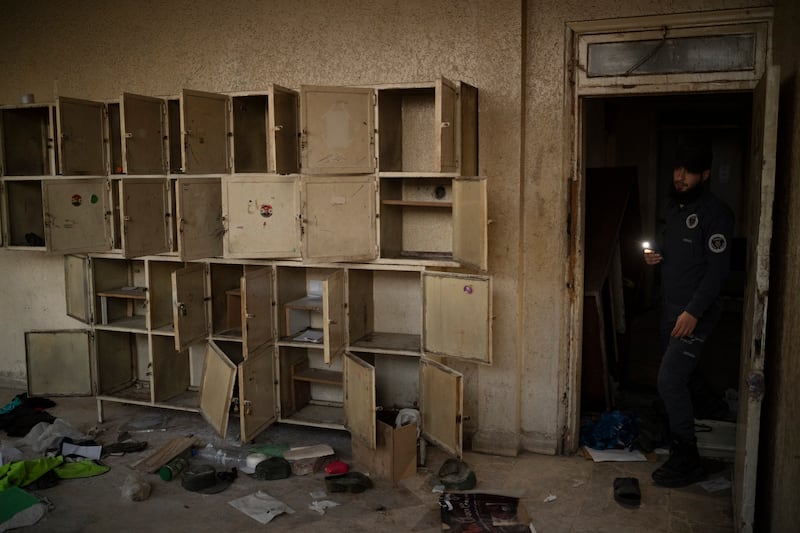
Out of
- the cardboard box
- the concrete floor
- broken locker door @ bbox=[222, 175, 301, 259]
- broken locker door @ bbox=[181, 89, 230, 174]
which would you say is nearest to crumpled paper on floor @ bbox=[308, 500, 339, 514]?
the concrete floor

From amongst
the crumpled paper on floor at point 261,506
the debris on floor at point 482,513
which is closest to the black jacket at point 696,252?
the debris on floor at point 482,513

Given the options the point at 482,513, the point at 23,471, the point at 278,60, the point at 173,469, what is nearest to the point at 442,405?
the point at 482,513

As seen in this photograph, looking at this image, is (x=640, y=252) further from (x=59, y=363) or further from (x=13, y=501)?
(x=13, y=501)

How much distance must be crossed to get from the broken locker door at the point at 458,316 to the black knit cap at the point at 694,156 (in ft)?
3.62

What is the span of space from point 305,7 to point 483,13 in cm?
111

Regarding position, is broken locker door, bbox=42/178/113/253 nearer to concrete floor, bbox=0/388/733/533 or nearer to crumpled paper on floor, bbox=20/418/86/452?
crumpled paper on floor, bbox=20/418/86/452

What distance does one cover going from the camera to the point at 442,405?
144 inches

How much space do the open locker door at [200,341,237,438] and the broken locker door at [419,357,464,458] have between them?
41.4 inches

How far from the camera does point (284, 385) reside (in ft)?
14.0

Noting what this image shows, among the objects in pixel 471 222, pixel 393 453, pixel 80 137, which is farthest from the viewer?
pixel 80 137

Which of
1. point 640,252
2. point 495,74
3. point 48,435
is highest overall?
point 495,74

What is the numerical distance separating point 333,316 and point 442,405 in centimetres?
74

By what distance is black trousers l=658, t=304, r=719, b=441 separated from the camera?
11.3 ft

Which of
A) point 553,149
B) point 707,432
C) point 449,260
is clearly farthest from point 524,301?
point 707,432
